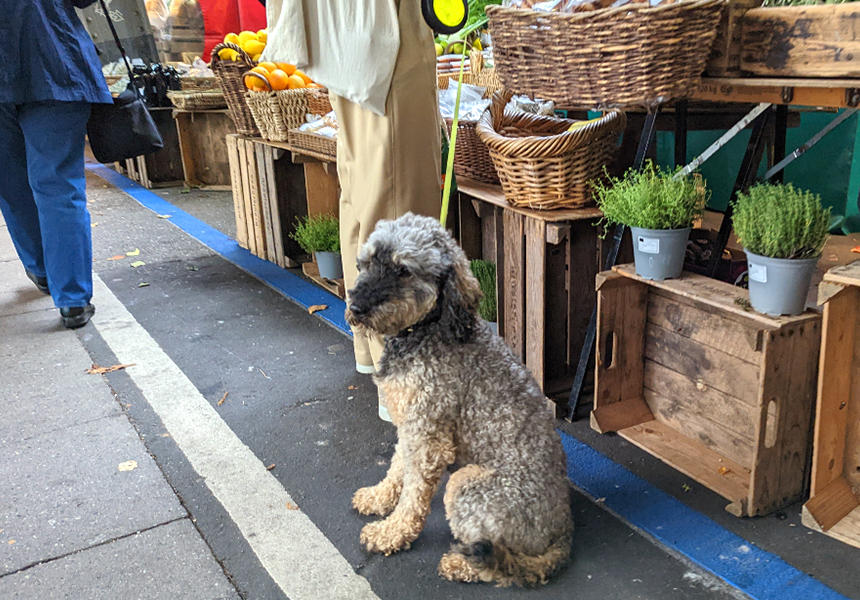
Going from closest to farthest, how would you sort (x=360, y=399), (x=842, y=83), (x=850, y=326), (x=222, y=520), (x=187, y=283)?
(x=842, y=83) → (x=850, y=326) → (x=222, y=520) → (x=360, y=399) → (x=187, y=283)

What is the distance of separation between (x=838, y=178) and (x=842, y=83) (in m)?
2.68

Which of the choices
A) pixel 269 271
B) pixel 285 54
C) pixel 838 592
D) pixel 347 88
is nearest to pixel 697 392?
pixel 838 592

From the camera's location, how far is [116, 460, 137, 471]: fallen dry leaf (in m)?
2.87

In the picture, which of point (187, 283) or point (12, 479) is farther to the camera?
point (187, 283)

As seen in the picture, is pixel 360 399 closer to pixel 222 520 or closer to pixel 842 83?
pixel 222 520

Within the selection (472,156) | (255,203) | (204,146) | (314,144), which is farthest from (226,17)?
(472,156)

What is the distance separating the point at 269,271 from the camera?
540 cm

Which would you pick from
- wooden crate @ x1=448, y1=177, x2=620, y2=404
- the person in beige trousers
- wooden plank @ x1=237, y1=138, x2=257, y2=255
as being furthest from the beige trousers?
wooden plank @ x1=237, y1=138, x2=257, y2=255

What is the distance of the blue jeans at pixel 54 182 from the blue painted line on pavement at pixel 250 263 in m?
1.25

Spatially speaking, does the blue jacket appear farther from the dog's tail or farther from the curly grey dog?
the dog's tail

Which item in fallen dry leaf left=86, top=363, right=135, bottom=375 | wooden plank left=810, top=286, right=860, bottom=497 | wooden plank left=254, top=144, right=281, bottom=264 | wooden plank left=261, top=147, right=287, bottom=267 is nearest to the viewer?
wooden plank left=810, top=286, right=860, bottom=497

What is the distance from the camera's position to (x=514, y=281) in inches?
125

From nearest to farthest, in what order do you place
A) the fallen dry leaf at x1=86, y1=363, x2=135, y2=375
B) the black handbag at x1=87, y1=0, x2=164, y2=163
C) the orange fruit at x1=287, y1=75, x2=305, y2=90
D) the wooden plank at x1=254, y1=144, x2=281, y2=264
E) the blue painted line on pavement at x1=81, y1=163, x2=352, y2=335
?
the fallen dry leaf at x1=86, y1=363, x2=135, y2=375 → the black handbag at x1=87, y1=0, x2=164, y2=163 → the blue painted line on pavement at x1=81, y1=163, x2=352, y2=335 → the orange fruit at x1=287, y1=75, x2=305, y2=90 → the wooden plank at x1=254, y1=144, x2=281, y2=264

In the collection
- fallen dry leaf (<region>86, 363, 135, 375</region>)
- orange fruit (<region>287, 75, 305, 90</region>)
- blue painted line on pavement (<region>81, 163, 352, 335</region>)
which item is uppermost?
orange fruit (<region>287, 75, 305, 90</region>)
